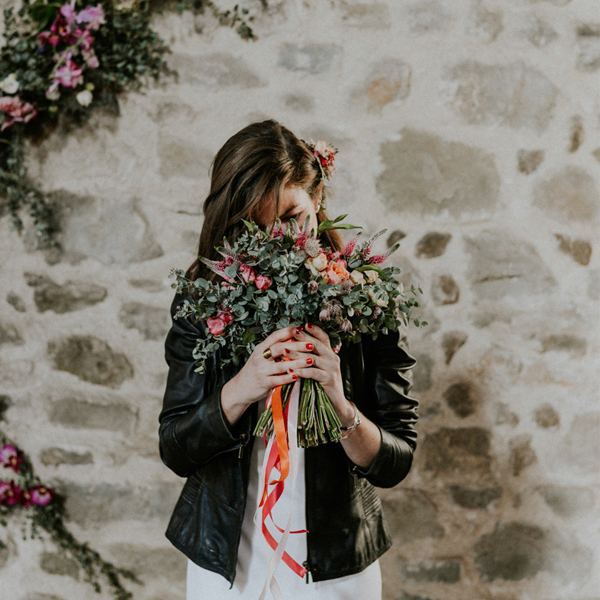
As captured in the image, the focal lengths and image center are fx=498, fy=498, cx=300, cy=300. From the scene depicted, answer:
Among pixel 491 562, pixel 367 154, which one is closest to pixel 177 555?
pixel 491 562

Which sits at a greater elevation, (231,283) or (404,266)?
(404,266)

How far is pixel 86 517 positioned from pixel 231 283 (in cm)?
158

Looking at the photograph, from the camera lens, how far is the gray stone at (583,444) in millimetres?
2051

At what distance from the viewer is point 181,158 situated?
2.02m

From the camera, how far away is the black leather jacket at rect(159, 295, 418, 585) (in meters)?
1.27

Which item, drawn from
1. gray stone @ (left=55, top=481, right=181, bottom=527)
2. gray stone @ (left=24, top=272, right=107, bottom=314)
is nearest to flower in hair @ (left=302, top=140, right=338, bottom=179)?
gray stone @ (left=24, top=272, right=107, bottom=314)

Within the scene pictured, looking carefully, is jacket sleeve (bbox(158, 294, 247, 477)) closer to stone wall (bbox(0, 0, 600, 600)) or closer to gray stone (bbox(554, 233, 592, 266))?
stone wall (bbox(0, 0, 600, 600))

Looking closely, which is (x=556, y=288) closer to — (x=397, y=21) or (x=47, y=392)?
(x=397, y=21)

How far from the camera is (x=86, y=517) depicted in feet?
6.91

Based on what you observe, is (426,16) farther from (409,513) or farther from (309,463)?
(409,513)

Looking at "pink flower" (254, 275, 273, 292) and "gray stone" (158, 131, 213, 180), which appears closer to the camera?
"pink flower" (254, 275, 273, 292)

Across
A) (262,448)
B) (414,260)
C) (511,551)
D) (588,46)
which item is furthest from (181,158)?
(511,551)

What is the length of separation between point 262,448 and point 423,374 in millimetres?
915

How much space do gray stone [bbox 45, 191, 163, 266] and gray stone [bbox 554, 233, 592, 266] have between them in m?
1.65
